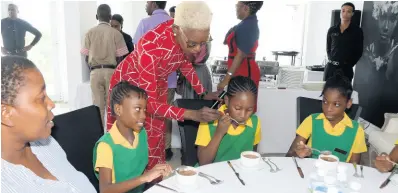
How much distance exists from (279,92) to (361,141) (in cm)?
159

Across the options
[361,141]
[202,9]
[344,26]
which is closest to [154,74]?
[202,9]

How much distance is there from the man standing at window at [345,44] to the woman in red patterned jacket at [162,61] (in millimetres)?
2875

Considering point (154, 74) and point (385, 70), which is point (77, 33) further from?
point (385, 70)

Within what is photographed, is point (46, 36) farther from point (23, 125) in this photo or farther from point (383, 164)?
point (383, 164)

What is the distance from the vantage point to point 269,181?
1.47 metres

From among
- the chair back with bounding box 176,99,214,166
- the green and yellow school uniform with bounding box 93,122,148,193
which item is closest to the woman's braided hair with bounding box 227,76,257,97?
the chair back with bounding box 176,99,214,166

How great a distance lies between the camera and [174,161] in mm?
3609

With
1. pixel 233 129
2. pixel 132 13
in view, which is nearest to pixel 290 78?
pixel 233 129

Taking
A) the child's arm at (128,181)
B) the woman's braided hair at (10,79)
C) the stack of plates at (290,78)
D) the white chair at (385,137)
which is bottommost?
the white chair at (385,137)

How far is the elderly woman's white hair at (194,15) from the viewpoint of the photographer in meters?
1.68

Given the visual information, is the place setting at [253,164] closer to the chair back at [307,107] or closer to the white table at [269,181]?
the white table at [269,181]

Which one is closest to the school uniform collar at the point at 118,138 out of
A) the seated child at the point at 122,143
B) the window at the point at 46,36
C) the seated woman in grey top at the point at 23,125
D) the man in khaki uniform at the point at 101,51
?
the seated child at the point at 122,143

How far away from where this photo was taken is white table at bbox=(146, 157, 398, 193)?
1.40 meters

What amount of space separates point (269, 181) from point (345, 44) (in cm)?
340
